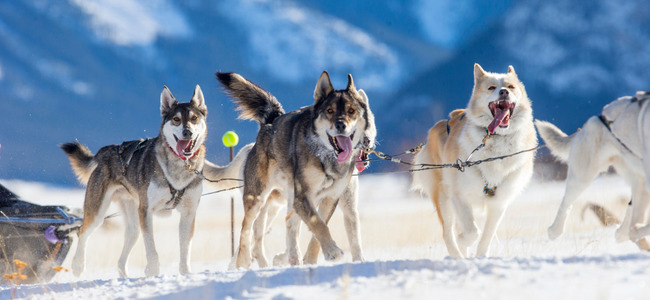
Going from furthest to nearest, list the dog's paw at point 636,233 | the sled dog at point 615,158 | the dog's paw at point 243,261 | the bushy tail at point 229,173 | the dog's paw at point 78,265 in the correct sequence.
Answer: the bushy tail at point 229,173 < the dog's paw at point 78,265 < the dog's paw at point 243,261 < the sled dog at point 615,158 < the dog's paw at point 636,233

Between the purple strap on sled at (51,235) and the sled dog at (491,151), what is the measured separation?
448 cm

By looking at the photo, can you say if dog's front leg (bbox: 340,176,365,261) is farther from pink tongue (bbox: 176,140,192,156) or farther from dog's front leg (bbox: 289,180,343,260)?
pink tongue (bbox: 176,140,192,156)

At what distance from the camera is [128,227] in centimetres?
744

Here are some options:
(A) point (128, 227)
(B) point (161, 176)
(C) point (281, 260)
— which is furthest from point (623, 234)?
(A) point (128, 227)

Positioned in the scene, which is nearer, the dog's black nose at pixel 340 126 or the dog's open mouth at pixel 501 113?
the dog's black nose at pixel 340 126

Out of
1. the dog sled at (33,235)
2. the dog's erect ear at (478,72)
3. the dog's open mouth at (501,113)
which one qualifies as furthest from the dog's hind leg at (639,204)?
the dog sled at (33,235)

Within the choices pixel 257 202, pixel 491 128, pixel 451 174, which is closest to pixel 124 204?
pixel 257 202

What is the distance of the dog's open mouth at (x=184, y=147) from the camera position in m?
6.38

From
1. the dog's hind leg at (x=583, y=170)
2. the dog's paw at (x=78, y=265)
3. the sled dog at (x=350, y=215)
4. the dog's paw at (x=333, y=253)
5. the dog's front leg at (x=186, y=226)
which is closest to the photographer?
the dog's paw at (x=333, y=253)

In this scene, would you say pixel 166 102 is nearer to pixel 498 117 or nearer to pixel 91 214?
pixel 91 214

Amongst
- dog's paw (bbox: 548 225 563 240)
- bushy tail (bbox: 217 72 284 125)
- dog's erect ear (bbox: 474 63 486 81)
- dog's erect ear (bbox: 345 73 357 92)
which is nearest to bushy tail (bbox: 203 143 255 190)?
bushy tail (bbox: 217 72 284 125)

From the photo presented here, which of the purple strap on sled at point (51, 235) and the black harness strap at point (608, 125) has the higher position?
the black harness strap at point (608, 125)

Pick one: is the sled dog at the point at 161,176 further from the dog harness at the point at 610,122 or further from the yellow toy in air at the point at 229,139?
the dog harness at the point at 610,122

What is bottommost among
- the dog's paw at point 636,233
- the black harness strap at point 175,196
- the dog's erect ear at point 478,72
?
the dog's paw at point 636,233
